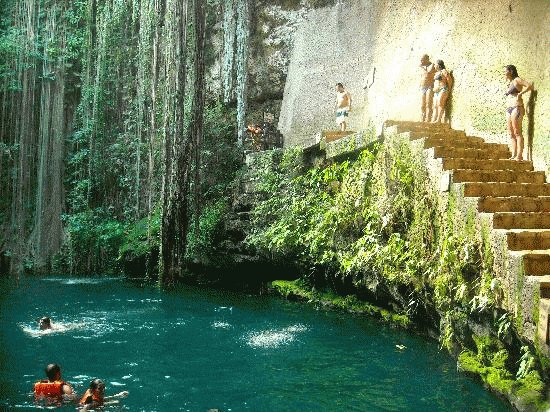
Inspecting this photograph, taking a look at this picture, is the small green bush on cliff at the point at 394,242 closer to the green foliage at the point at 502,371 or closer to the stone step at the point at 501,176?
the green foliage at the point at 502,371

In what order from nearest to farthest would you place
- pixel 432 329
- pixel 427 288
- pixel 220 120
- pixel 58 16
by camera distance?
pixel 427 288, pixel 432 329, pixel 220 120, pixel 58 16

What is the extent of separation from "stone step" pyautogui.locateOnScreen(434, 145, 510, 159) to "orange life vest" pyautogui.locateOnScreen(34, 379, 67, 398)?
5266mm

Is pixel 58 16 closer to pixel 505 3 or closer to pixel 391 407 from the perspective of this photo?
pixel 505 3

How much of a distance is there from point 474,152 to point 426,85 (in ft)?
8.62

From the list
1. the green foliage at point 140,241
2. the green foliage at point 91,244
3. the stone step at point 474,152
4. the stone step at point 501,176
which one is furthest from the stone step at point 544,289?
the green foliage at point 91,244

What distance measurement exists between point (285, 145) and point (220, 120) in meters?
2.39

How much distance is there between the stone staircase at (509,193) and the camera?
491cm

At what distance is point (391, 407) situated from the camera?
214 inches

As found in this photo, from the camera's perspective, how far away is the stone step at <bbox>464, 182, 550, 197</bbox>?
20.7 feet

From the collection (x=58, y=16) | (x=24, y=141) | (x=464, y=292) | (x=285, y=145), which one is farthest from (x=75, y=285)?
(x=464, y=292)

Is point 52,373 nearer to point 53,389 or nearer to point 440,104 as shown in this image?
point 53,389

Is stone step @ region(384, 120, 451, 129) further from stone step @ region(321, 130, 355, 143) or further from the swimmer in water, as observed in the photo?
the swimmer in water

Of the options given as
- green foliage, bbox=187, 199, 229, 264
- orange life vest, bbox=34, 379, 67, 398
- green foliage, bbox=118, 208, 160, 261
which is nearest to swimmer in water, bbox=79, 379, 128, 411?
orange life vest, bbox=34, 379, 67, 398

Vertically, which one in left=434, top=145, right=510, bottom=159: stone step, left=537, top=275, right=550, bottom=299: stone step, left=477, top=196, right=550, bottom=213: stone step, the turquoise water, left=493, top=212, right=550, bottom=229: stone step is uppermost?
left=434, top=145, right=510, bottom=159: stone step
